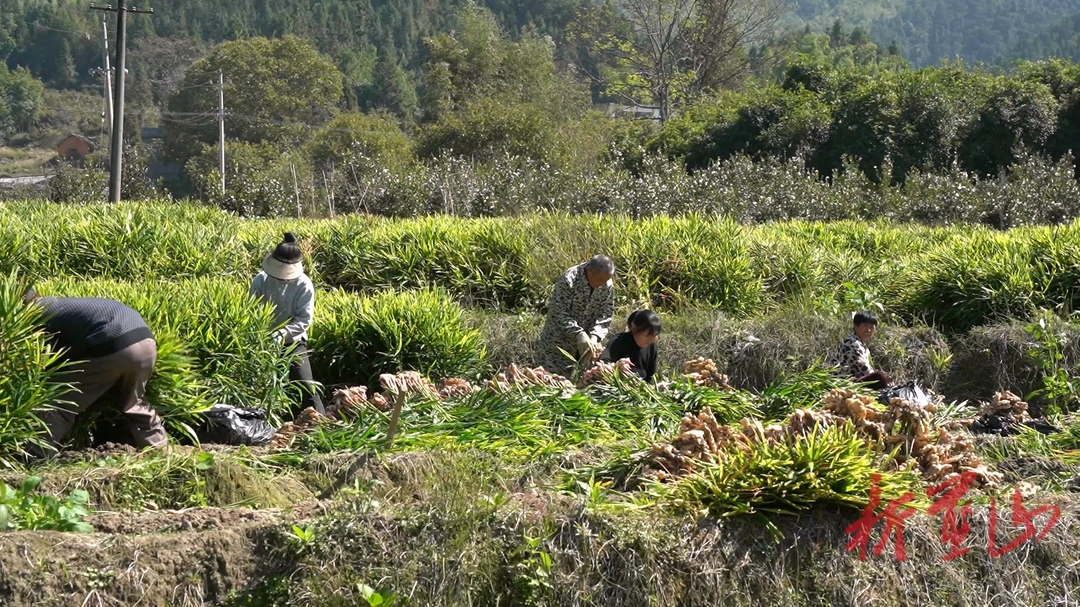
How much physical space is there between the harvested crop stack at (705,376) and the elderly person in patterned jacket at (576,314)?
121cm

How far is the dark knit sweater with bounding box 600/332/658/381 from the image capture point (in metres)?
8.38

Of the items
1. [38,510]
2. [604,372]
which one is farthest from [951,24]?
[38,510]

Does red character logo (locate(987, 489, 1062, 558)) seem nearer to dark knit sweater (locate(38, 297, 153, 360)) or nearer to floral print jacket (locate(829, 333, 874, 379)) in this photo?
floral print jacket (locate(829, 333, 874, 379))

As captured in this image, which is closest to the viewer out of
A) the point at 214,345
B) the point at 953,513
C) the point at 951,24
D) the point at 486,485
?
the point at 953,513

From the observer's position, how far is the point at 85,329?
6.49 metres

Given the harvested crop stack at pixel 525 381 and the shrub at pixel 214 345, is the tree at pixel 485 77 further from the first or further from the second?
the harvested crop stack at pixel 525 381

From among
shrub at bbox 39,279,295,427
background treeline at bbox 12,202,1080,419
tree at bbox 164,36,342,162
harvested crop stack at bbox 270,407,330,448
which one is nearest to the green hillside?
tree at bbox 164,36,342,162

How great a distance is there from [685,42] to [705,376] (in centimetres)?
4600

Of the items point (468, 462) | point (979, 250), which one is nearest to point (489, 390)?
point (468, 462)

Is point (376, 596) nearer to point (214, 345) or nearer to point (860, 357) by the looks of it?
point (214, 345)

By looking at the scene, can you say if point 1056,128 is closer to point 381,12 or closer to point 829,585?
point 829,585

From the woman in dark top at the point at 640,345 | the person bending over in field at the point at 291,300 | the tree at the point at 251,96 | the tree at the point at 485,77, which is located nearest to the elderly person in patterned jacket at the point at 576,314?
the woman in dark top at the point at 640,345

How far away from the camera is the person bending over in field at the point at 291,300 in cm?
882

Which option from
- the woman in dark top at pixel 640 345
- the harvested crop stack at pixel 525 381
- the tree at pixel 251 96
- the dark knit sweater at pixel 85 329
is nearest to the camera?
the dark knit sweater at pixel 85 329
